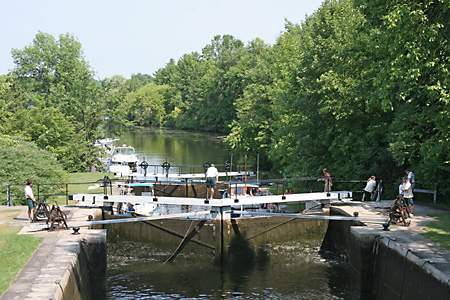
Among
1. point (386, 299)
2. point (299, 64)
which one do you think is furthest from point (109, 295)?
point (299, 64)

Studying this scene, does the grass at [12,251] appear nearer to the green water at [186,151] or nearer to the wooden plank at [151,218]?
the wooden plank at [151,218]

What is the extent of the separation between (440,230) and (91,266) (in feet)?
35.0

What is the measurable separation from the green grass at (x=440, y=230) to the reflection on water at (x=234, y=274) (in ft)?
9.39

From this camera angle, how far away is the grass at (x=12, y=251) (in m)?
13.7

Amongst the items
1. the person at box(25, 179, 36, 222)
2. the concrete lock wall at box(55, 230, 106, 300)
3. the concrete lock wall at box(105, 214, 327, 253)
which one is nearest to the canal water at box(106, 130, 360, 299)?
the concrete lock wall at box(105, 214, 327, 253)

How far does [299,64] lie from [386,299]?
58.2ft

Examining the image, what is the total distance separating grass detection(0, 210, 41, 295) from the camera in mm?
13684

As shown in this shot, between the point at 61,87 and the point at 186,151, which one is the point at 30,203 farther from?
the point at 186,151

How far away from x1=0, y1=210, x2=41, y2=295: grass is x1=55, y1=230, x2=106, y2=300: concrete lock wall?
4.22 feet

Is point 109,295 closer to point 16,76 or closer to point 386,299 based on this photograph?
point 386,299

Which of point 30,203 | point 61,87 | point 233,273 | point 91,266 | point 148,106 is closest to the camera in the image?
point 91,266

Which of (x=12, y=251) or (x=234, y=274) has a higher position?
(x=12, y=251)

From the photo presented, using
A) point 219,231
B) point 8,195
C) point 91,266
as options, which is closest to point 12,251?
point 91,266

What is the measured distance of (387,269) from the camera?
1670 centimetres
